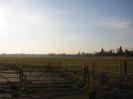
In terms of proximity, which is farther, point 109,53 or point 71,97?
point 109,53

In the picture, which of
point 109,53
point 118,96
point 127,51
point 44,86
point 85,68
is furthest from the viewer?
point 109,53

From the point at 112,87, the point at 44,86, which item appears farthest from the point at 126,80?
the point at 44,86

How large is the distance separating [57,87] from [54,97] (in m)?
2.08

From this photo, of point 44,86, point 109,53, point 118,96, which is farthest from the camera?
point 109,53

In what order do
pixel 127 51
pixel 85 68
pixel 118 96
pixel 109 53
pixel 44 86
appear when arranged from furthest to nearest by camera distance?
Answer: pixel 109 53
pixel 127 51
pixel 85 68
pixel 44 86
pixel 118 96

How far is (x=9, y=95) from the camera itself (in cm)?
1797

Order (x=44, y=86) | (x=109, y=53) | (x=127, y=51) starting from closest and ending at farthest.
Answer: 1. (x=44, y=86)
2. (x=127, y=51)
3. (x=109, y=53)

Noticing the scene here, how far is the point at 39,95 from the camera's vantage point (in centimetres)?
1836

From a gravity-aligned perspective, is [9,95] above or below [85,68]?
below

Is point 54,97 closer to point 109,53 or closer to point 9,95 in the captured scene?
point 9,95

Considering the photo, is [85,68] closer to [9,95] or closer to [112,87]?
[112,87]

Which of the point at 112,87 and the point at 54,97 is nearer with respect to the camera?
the point at 54,97

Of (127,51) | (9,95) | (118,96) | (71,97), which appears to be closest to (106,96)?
(118,96)

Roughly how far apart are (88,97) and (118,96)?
1.74 m
